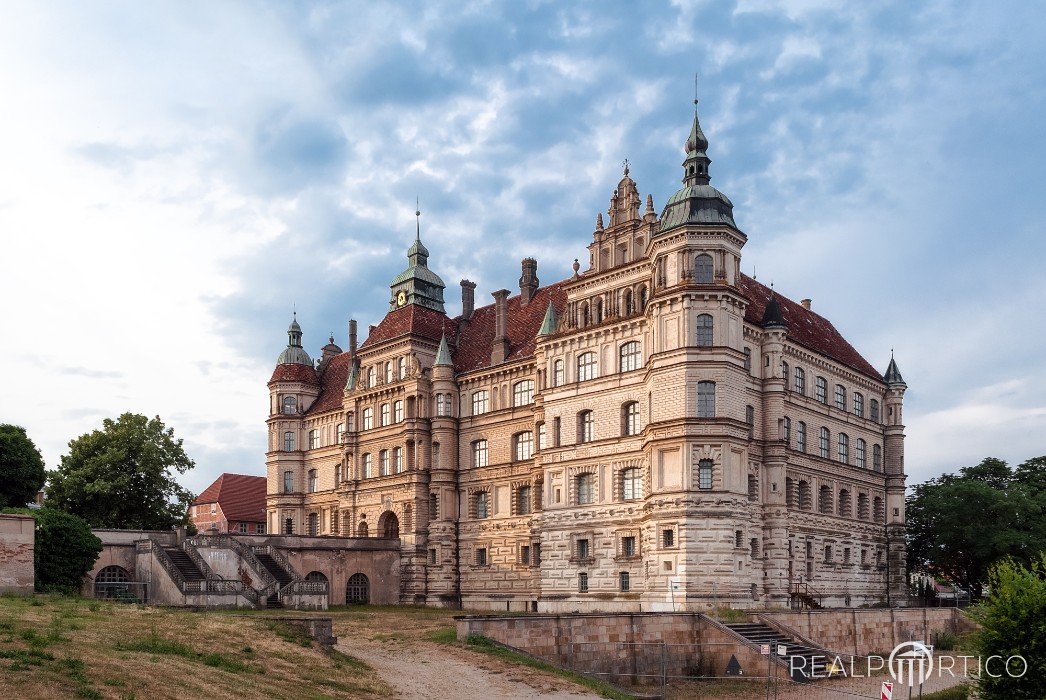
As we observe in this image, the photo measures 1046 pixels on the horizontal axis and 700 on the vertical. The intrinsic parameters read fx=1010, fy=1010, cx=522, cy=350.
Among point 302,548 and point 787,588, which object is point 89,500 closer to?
point 302,548

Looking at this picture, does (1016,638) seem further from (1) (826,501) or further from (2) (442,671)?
(1) (826,501)

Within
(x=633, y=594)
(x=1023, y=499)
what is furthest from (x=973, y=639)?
(x=1023, y=499)

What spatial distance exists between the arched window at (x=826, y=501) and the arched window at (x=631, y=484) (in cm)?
1390

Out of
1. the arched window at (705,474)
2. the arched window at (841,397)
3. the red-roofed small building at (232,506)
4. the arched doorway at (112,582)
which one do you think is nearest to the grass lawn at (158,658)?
the arched doorway at (112,582)

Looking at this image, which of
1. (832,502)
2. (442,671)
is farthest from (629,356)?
(442,671)

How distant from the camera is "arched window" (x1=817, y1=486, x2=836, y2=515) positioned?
6019 centimetres

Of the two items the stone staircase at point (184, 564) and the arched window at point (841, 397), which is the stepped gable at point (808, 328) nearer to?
the arched window at point (841, 397)

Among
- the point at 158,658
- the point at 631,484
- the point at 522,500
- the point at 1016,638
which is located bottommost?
the point at 158,658

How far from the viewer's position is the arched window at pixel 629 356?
5375 cm

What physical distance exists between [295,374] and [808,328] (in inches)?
1557

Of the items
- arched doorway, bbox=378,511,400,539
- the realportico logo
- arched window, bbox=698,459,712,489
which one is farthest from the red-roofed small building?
the realportico logo

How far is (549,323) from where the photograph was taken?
59.9m

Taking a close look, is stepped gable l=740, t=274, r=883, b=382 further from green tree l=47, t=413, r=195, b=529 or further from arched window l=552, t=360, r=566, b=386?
green tree l=47, t=413, r=195, b=529

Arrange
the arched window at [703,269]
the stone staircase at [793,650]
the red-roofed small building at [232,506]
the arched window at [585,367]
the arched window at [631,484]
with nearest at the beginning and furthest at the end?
the stone staircase at [793,650] → the arched window at [703,269] → the arched window at [631,484] → the arched window at [585,367] → the red-roofed small building at [232,506]
